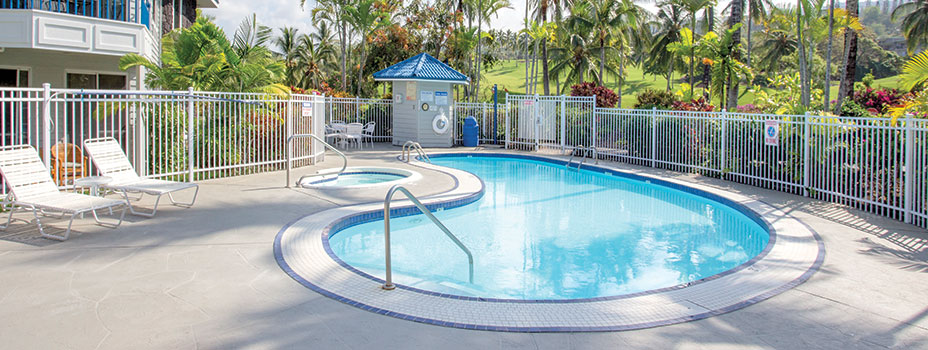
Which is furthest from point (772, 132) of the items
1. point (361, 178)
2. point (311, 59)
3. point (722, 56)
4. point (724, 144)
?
point (311, 59)

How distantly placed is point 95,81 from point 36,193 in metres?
12.6

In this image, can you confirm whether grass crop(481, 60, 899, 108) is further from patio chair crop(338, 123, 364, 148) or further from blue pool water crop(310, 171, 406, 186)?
blue pool water crop(310, 171, 406, 186)

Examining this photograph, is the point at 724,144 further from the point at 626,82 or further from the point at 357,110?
the point at 626,82

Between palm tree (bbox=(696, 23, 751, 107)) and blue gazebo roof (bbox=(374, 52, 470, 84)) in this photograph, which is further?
palm tree (bbox=(696, 23, 751, 107))

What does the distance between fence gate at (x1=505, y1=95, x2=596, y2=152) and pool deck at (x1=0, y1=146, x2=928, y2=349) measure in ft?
34.3

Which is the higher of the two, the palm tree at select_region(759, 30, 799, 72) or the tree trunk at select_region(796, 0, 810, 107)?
the palm tree at select_region(759, 30, 799, 72)

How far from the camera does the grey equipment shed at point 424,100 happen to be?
64.0 feet

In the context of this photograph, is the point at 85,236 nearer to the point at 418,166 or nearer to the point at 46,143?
the point at 46,143

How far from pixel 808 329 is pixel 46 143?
28.8ft

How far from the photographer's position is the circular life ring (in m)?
19.8

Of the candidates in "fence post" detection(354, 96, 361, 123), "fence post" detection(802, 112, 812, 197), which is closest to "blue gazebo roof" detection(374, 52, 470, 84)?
"fence post" detection(354, 96, 361, 123)

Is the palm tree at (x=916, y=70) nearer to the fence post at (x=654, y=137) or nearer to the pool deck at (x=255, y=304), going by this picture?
the pool deck at (x=255, y=304)

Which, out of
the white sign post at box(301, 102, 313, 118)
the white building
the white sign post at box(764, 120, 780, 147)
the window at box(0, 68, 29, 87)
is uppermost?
the white building

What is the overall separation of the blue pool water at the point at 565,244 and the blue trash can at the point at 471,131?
8305mm
